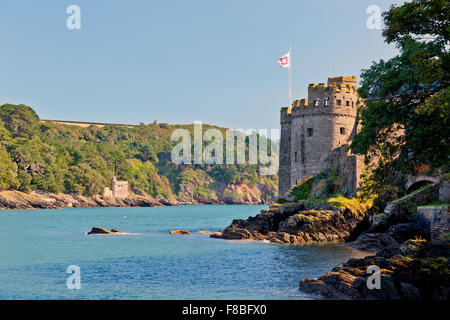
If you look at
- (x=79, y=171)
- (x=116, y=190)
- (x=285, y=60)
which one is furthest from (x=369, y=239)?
(x=116, y=190)

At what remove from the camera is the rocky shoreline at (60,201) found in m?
104

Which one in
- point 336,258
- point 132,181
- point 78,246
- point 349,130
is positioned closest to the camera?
point 336,258

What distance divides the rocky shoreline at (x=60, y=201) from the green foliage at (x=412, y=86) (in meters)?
97.1

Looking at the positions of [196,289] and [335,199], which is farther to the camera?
[335,199]

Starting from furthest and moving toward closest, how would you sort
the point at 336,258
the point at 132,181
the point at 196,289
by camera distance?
the point at 132,181 → the point at 336,258 → the point at 196,289

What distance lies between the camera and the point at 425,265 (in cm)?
1723

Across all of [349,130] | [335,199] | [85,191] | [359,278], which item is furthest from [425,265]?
[85,191]

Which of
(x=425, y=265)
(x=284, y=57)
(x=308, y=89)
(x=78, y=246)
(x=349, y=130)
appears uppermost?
(x=284, y=57)

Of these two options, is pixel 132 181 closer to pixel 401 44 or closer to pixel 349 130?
pixel 349 130

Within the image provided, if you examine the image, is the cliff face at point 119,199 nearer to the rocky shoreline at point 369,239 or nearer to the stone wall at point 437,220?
the rocky shoreline at point 369,239

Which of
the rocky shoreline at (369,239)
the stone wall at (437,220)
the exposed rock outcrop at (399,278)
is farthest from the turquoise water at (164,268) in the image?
the stone wall at (437,220)

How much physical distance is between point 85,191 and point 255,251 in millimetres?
109353

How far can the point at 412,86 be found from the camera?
19984mm
